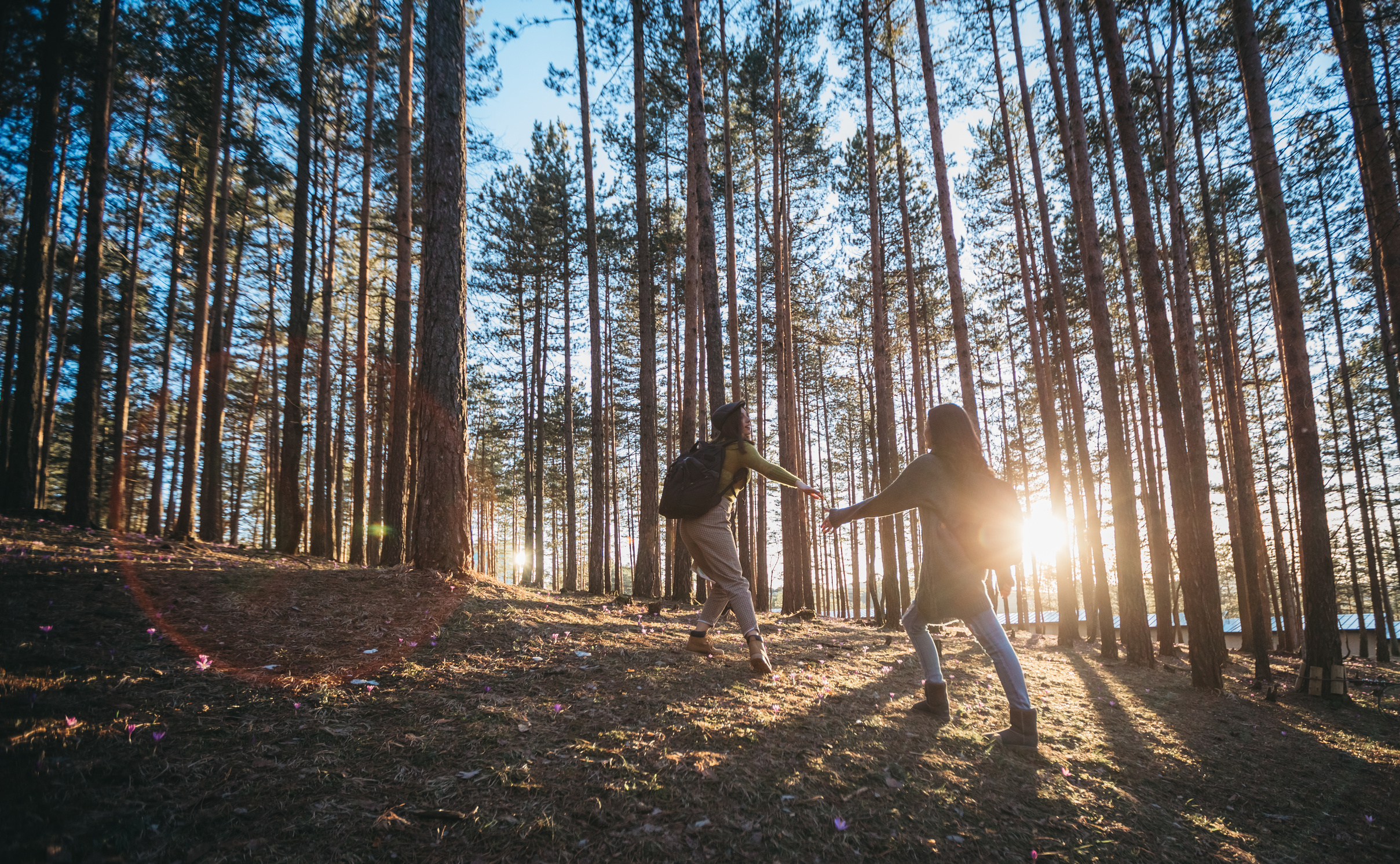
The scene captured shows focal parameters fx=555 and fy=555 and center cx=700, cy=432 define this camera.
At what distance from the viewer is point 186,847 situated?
174 centimetres

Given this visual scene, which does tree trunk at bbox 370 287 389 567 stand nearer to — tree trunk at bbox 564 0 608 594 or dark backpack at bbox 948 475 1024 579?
tree trunk at bbox 564 0 608 594

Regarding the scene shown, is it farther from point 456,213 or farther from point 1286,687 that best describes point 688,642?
point 1286,687

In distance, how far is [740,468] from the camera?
463 cm

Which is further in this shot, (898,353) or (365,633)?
(898,353)

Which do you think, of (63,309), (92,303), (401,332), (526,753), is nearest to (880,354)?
(401,332)

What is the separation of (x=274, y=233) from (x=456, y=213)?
573 inches

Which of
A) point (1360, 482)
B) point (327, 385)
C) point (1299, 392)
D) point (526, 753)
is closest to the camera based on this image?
point (526, 753)

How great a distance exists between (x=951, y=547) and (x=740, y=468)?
169 cm

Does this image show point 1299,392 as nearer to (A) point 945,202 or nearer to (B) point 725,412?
(A) point 945,202

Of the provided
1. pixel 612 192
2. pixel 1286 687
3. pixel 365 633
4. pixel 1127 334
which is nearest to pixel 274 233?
pixel 612 192

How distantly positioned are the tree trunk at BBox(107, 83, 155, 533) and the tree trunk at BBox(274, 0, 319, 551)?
2.24m

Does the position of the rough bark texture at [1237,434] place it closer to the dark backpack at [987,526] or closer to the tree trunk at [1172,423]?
the tree trunk at [1172,423]

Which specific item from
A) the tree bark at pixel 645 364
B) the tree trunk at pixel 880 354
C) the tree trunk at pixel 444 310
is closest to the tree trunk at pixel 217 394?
the tree trunk at pixel 444 310

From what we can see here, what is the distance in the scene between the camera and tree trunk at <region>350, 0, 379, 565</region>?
1234 cm
